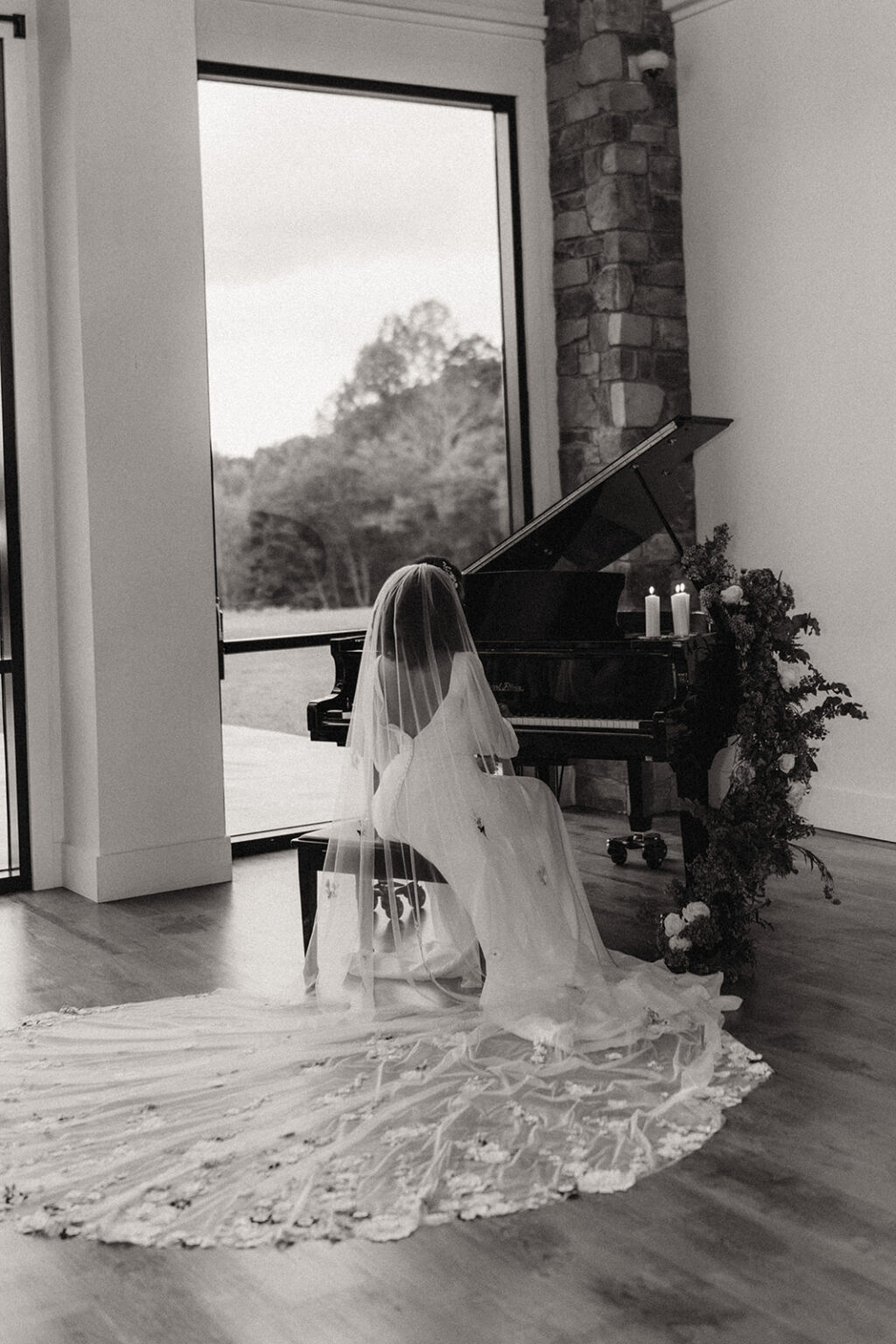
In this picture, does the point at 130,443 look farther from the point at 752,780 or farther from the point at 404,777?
the point at 752,780

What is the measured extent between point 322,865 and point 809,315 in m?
3.73

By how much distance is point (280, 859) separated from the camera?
654cm

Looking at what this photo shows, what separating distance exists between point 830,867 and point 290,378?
3.25 m

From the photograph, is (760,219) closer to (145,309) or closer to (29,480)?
(145,309)

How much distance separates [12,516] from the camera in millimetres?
6035

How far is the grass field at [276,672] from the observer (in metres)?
6.60

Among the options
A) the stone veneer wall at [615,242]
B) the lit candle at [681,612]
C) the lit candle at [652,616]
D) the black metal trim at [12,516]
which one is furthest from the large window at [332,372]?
the lit candle at [681,612]

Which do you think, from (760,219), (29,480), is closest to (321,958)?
(29,480)

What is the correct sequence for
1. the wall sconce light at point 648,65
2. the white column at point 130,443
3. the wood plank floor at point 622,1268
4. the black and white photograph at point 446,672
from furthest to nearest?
the wall sconce light at point 648,65
the white column at point 130,443
the black and white photograph at point 446,672
the wood plank floor at point 622,1268

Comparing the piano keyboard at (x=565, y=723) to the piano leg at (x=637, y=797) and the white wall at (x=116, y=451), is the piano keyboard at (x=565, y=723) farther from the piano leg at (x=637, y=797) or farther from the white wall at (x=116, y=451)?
the white wall at (x=116, y=451)

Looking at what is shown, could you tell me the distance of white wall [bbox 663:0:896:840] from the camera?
6348 millimetres

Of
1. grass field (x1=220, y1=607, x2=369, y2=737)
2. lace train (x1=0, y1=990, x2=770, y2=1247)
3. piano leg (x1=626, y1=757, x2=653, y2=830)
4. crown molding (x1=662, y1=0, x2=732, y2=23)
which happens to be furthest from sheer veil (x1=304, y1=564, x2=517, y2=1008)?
crown molding (x1=662, y1=0, x2=732, y2=23)

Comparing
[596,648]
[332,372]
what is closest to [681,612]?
[596,648]

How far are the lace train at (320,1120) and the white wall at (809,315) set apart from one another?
308 cm
